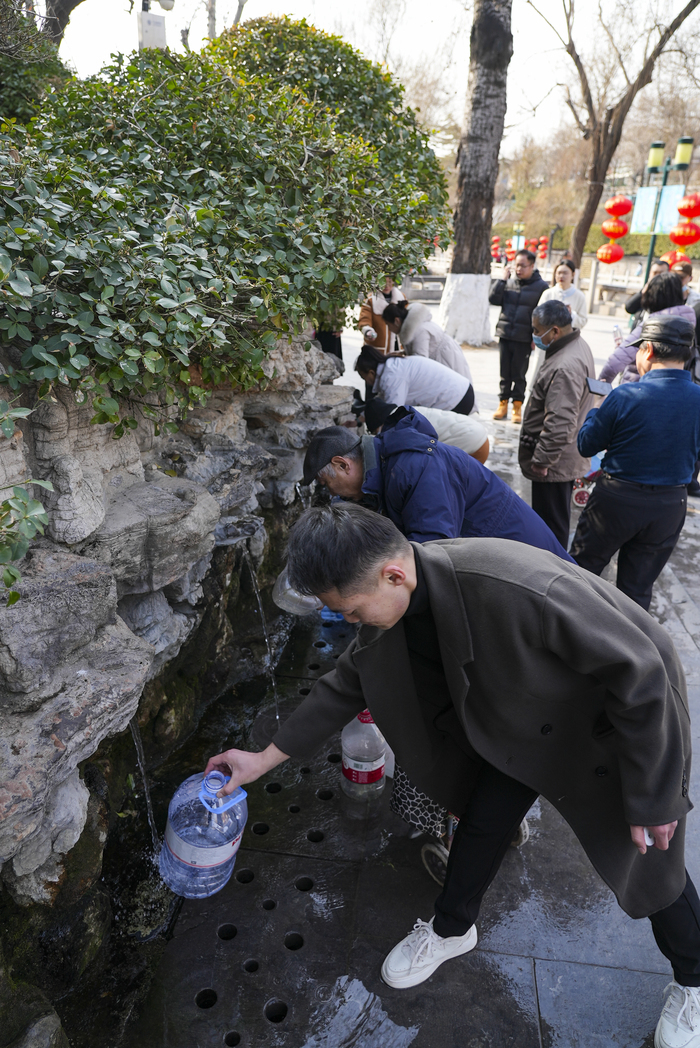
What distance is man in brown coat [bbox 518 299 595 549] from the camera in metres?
4.55

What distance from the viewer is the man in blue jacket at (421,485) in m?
2.66

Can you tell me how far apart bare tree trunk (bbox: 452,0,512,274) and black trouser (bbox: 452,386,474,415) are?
23.6ft

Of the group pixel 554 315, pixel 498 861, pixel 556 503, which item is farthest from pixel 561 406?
pixel 498 861

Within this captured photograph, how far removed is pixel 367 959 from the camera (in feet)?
8.14

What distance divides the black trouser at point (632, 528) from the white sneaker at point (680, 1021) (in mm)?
2339

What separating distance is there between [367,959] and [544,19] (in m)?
21.8

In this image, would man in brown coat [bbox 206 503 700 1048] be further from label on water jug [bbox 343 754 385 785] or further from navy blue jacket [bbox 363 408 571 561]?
label on water jug [bbox 343 754 385 785]

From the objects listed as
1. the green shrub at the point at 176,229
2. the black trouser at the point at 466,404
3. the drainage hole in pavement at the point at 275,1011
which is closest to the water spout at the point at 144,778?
the drainage hole in pavement at the point at 275,1011

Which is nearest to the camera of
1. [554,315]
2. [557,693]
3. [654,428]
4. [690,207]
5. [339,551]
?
[339,551]

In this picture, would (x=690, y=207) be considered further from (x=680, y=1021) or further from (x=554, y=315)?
(x=680, y=1021)

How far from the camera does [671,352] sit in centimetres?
350

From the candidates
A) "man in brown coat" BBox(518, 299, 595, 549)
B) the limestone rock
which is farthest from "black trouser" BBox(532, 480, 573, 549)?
the limestone rock

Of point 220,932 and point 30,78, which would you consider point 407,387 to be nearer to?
point 220,932

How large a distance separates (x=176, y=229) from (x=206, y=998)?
3.04m
